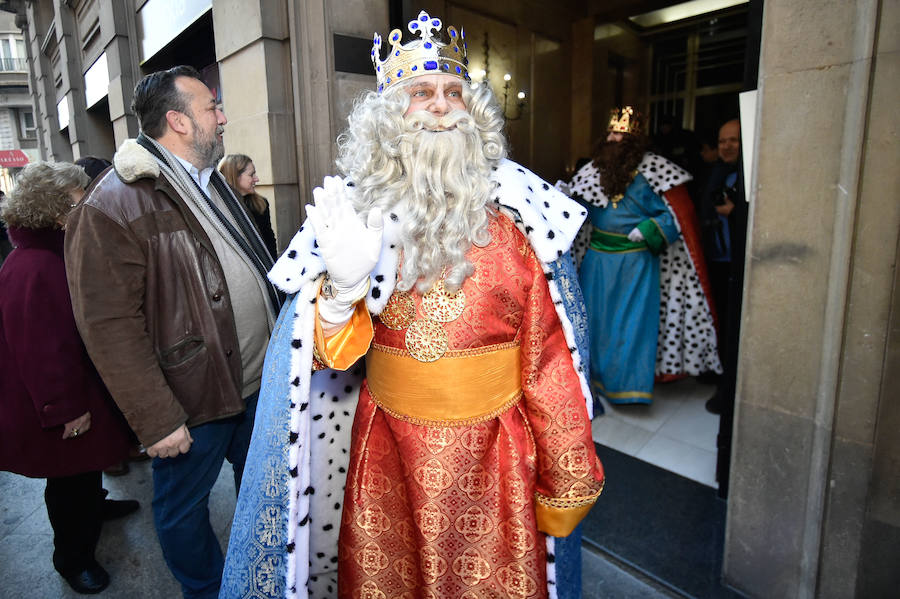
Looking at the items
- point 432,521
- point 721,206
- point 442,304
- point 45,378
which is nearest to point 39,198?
point 45,378

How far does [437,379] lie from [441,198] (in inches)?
21.5

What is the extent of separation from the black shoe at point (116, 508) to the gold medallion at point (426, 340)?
8.23 feet

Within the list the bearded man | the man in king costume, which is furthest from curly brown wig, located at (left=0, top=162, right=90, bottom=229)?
the bearded man

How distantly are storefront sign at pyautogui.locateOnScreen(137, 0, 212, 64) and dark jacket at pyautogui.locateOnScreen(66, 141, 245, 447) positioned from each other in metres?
3.54

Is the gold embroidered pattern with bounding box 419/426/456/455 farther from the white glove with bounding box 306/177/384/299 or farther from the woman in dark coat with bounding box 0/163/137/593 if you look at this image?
the woman in dark coat with bounding box 0/163/137/593

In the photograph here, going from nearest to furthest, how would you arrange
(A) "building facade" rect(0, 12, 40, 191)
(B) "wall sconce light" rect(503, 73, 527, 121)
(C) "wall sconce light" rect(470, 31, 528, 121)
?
(C) "wall sconce light" rect(470, 31, 528, 121) → (B) "wall sconce light" rect(503, 73, 527, 121) → (A) "building facade" rect(0, 12, 40, 191)

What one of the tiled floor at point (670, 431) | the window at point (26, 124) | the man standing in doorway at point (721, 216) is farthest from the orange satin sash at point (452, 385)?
the window at point (26, 124)

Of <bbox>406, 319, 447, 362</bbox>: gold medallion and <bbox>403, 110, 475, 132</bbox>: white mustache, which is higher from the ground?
<bbox>403, 110, 475, 132</bbox>: white mustache

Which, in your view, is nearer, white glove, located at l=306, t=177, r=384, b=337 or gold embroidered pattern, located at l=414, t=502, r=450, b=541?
white glove, located at l=306, t=177, r=384, b=337

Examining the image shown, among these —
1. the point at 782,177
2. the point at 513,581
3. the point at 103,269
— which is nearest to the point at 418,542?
the point at 513,581

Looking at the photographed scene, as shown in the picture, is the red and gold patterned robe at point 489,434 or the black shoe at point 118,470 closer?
the red and gold patterned robe at point 489,434

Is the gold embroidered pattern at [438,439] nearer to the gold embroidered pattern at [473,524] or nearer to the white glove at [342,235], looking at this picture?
the gold embroidered pattern at [473,524]

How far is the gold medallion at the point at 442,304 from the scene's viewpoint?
1583 mm

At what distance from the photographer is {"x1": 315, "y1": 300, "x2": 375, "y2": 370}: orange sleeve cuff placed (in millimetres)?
1555
